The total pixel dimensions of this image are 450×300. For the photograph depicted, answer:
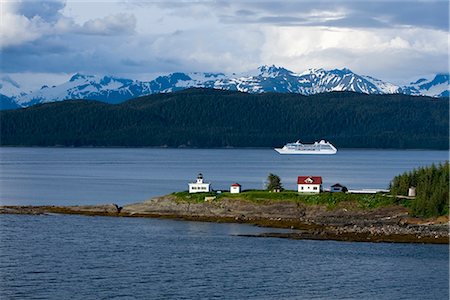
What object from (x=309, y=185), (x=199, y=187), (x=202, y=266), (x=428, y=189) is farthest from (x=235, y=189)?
(x=202, y=266)

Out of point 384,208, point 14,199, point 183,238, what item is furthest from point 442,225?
point 14,199

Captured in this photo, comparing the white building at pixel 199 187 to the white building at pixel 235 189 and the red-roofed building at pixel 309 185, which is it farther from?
the red-roofed building at pixel 309 185

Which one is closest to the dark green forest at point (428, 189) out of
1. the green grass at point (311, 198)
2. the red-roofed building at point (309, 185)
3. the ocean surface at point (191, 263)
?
the green grass at point (311, 198)

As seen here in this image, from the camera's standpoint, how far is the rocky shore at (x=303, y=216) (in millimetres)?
71306

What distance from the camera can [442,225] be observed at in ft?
243

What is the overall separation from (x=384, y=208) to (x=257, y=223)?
10903 millimetres

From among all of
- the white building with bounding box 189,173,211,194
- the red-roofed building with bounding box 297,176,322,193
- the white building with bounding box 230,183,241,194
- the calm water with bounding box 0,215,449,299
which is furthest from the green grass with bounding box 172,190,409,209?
the calm water with bounding box 0,215,449,299

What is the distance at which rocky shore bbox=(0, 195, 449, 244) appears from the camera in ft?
234

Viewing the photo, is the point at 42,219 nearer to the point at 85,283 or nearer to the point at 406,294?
the point at 85,283

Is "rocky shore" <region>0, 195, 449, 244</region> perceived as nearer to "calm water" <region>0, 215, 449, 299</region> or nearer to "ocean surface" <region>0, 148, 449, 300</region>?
"ocean surface" <region>0, 148, 449, 300</region>

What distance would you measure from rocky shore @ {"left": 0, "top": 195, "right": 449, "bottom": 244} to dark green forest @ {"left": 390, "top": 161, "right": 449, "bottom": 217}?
98 cm

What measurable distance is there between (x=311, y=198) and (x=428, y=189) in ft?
35.3

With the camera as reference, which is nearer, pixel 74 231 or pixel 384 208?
pixel 74 231

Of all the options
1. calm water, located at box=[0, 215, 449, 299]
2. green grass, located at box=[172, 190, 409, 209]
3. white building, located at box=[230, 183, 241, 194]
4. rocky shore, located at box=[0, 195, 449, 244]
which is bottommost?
calm water, located at box=[0, 215, 449, 299]
